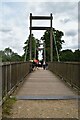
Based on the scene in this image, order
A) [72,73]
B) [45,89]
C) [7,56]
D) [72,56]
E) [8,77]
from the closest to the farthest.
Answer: [8,77] < [45,89] < [72,73] < [7,56] < [72,56]

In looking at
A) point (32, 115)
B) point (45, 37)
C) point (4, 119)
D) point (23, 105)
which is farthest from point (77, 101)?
point (45, 37)

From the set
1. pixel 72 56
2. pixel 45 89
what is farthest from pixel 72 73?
pixel 72 56

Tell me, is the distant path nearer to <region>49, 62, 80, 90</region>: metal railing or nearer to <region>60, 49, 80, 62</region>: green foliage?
<region>49, 62, 80, 90</region>: metal railing

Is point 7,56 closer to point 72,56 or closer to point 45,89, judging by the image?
→ point 45,89

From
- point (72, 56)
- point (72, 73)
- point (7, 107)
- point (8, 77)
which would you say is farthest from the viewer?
point (72, 56)

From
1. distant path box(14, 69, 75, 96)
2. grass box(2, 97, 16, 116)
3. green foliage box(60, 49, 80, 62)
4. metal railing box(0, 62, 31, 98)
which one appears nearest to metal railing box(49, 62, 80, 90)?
distant path box(14, 69, 75, 96)

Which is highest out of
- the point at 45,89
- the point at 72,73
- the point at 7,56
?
the point at 7,56

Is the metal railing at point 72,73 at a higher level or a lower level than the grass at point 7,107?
higher

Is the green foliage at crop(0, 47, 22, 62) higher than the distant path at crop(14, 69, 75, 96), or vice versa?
the green foliage at crop(0, 47, 22, 62)

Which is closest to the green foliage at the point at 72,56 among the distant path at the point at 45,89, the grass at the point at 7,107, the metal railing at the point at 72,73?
the metal railing at the point at 72,73

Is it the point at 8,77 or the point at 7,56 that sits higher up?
the point at 7,56

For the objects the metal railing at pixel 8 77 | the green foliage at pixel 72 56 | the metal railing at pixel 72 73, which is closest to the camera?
the metal railing at pixel 8 77

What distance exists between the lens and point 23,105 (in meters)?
7.99

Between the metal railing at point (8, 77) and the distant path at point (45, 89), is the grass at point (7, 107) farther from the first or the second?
the distant path at point (45, 89)
